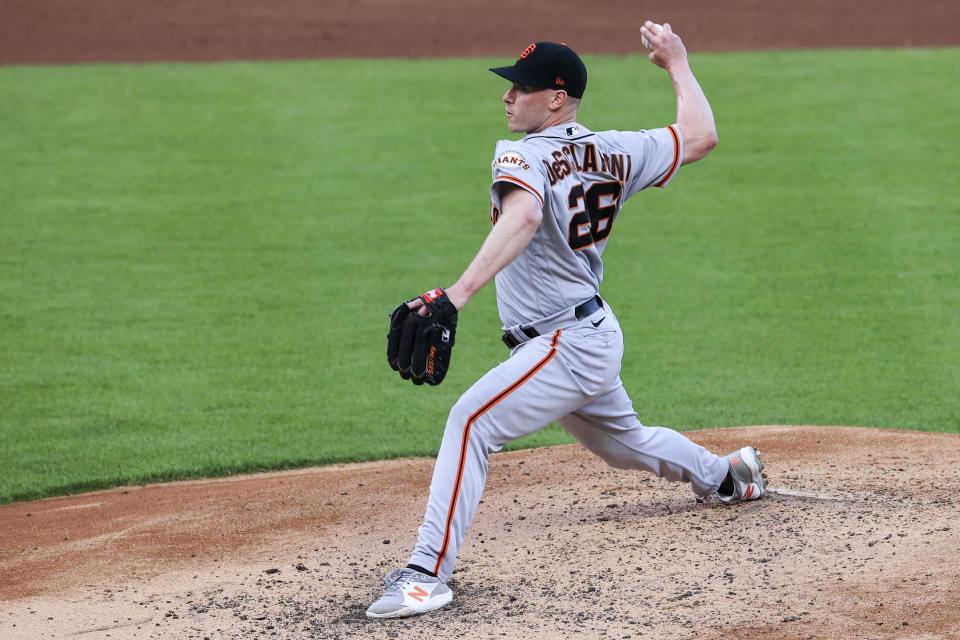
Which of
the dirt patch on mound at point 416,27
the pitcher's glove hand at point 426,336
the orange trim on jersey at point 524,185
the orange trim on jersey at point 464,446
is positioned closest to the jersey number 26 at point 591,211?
the orange trim on jersey at point 524,185

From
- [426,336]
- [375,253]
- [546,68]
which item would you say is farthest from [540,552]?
[375,253]

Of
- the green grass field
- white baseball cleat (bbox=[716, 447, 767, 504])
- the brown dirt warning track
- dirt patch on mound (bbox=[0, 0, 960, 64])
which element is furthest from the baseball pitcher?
dirt patch on mound (bbox=[0, 0, 960, 64])

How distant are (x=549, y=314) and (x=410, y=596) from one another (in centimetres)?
106

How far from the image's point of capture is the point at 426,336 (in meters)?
3.48

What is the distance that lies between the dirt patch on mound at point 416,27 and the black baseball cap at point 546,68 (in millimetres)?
12263

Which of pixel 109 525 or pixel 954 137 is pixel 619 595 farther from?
pixel 954 137

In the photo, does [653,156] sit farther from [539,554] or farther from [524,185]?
[539,554]

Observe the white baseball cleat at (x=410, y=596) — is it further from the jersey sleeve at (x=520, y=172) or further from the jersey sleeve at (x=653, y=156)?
the jersey sleeve at (x=653, y=156)

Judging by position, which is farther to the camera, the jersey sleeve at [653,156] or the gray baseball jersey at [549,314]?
the jersey sleeve at [653,156]

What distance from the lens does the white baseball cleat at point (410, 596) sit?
12.0 ft

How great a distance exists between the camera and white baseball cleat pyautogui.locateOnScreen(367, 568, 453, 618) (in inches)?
144

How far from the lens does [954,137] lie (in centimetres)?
1183

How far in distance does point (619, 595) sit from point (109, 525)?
2.48 meters

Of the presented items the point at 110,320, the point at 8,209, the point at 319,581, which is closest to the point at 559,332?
the point at 319,581
